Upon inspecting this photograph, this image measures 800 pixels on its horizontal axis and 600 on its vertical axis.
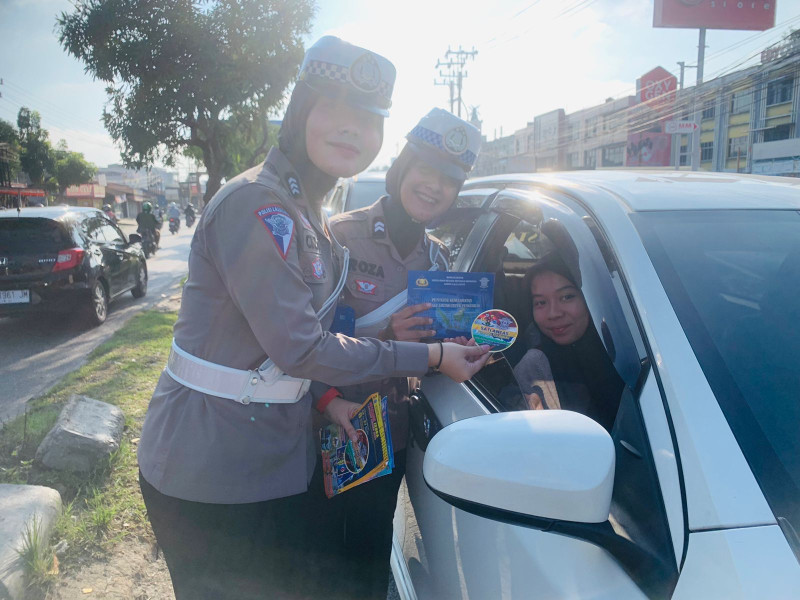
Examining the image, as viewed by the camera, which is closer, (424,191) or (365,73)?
(365,73)

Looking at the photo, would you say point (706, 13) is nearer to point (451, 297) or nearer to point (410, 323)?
point (451, 297)

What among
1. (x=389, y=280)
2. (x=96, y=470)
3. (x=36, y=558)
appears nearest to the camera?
(x=389, y=280)

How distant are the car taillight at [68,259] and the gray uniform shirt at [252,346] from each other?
6.39 metres

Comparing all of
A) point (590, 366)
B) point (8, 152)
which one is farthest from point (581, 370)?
point (8, 152)

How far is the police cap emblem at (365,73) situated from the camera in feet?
4.70

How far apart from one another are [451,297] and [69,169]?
53.2 meters

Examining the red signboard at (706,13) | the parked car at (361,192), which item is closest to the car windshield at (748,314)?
the parked car at (361,192)

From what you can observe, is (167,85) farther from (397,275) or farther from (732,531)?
(732,531)

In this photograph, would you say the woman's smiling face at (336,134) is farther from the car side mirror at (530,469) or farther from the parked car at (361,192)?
the parked car at (361,192)

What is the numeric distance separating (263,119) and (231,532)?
7565 millimetres

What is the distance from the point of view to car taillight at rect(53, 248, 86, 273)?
6.80m

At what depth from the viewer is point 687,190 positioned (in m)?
1.48

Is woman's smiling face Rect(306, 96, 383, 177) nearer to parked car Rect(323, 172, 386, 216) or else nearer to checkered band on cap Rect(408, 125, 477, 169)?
checkered band on cap Rect(408, 125, 477, 169)

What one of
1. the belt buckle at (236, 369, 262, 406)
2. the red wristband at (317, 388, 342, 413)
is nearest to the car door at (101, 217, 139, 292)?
the red wristband at (317, 388, 342, 413)
